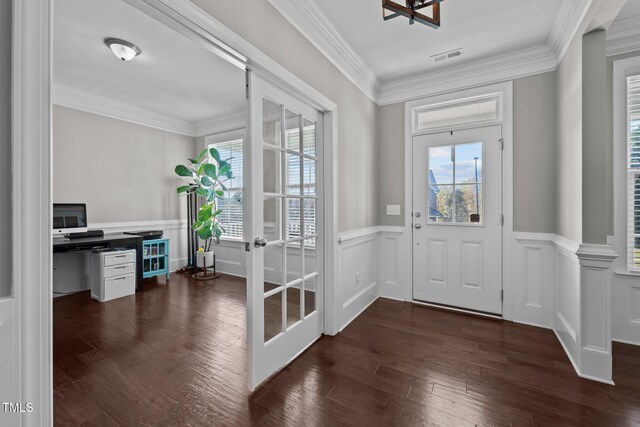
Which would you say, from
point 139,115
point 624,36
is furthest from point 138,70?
point 624,36

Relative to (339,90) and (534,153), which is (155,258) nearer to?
(339,90)

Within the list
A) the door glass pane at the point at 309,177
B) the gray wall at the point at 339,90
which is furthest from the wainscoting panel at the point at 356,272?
the door glass pane at the point at 309,177

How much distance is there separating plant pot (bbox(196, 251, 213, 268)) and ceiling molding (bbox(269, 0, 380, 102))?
3.57 meters

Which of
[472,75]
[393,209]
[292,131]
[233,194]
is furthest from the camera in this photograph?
[233,194]

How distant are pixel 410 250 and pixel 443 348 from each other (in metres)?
1.30

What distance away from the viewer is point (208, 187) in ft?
16.8

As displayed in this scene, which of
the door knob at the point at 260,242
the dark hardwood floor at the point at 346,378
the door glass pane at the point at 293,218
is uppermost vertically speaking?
the door glass pane at the point at 293,218

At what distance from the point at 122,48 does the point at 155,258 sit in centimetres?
293

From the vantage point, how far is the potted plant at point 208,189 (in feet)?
15.4

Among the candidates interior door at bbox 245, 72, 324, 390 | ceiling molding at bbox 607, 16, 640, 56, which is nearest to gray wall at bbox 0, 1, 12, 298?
interior door at bbox 245, 72, 324, 390

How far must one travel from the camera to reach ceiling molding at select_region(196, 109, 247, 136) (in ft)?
16.2

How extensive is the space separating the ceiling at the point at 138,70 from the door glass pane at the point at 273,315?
7.77 feet

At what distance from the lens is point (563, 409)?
1.73 metres

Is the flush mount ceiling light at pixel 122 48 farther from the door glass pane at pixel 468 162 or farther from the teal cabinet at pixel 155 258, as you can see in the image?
the door glass pane at pixel 468 162
